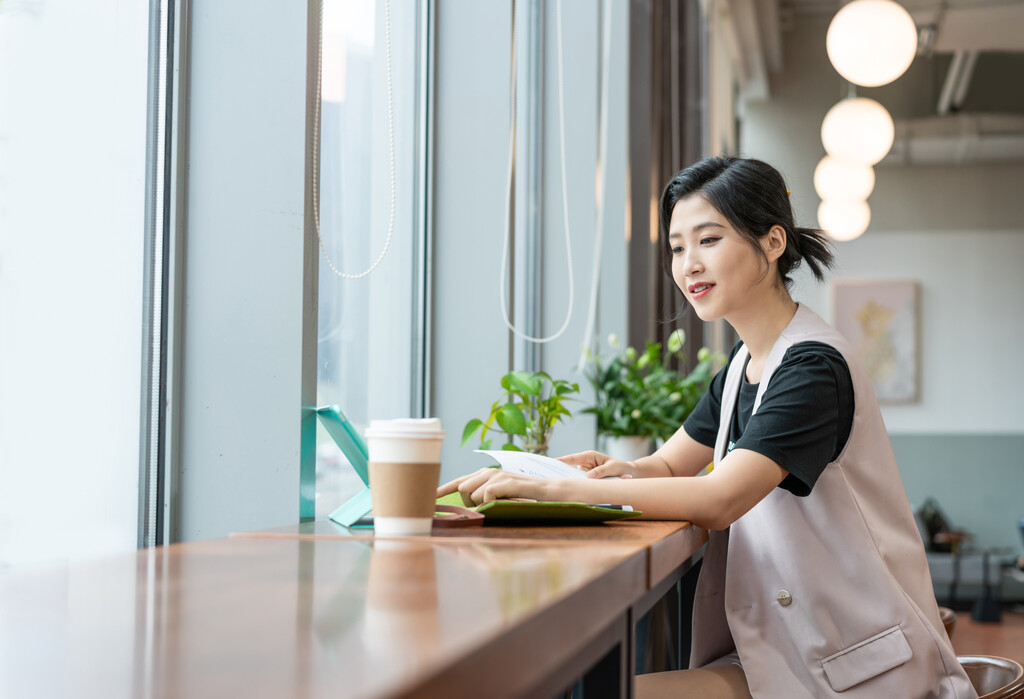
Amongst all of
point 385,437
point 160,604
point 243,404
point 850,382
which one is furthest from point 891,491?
point 160,604

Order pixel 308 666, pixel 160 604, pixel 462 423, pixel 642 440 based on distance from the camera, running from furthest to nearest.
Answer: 1. pixel 642 440
2. pixel 462 423
3. pixel 160 604
4. pixel 308 666

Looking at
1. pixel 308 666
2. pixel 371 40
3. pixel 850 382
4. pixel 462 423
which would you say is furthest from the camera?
pixel 462 423

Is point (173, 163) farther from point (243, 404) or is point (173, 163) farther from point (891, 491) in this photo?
point (891, 491)

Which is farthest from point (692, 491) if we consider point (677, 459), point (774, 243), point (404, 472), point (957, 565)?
point (957, 565)

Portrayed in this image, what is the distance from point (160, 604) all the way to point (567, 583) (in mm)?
302

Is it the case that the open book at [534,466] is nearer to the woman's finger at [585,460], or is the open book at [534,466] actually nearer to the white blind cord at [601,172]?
the woman's finger at [585,460]

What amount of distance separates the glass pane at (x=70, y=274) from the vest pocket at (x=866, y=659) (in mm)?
995

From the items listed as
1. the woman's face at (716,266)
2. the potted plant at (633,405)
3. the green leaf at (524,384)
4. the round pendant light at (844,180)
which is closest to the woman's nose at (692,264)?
the woman's face at (716,266)

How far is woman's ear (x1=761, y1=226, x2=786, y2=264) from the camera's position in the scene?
157 cm

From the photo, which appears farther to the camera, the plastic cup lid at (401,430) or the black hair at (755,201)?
the black hair at (755,201)

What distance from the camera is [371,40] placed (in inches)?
79.5

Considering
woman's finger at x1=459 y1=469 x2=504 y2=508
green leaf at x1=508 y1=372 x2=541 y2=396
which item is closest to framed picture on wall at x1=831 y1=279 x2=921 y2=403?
green leaf at x1=508 y1=372 x2=541 y2=396

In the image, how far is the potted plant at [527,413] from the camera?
1.81 metres

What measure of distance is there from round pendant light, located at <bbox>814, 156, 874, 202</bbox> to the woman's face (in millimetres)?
4005
